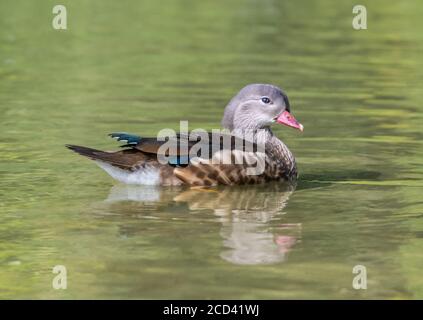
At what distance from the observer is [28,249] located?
30.3 feet

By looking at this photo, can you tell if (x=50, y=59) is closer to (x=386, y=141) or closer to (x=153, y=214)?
(x=386, y=141)

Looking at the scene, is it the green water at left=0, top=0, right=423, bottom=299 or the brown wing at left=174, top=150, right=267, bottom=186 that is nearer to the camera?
the green water at left=0, top=0, right=423, bottom=299

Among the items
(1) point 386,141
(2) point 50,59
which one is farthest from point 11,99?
(1) point 386,141

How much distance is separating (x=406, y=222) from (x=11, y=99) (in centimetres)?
800

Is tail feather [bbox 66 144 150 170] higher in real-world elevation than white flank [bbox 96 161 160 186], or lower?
higher

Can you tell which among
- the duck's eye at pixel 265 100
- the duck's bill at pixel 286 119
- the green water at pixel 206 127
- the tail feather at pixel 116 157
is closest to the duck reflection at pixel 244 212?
the green water at pixel 206 127

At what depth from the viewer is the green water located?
8688mm

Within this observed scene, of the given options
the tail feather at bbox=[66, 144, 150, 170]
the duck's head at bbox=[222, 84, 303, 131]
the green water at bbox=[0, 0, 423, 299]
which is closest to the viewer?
the green water at bbox=[0, 0, 423, 299]

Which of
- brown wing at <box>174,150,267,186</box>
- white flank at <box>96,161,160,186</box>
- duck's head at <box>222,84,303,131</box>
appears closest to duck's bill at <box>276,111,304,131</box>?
duck's head at <box>222,84,303,131</box>

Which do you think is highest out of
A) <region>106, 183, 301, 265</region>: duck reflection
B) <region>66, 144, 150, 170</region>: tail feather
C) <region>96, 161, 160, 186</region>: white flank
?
<region>66, 144, 150, 170</region>: tail feather

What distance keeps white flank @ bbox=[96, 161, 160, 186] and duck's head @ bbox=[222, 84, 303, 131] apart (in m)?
1.25

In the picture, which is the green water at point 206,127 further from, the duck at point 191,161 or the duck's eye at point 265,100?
the duck's eye at point 265,100

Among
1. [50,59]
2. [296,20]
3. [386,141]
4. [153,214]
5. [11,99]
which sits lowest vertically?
[153,214]

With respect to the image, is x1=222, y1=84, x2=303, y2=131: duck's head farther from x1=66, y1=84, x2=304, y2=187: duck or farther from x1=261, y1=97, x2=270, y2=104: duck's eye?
x1=66, y1=84, x2=304, y2=187: duck
